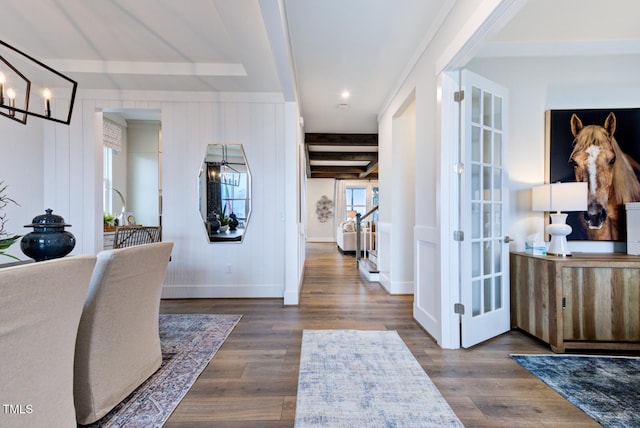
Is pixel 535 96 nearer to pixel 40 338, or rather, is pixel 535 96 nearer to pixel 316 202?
pixel 40 338

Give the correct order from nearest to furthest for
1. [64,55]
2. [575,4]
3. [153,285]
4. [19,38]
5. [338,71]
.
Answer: [153,285]
[575,4]
[19,38]
[64,55]
[338,71]

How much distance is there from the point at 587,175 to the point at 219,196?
3.93 metres

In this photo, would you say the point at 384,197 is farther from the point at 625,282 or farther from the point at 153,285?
the point at 153,285

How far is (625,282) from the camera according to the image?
230cm

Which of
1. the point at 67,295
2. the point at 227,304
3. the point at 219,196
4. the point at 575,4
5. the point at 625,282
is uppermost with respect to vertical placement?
the point at 575,4

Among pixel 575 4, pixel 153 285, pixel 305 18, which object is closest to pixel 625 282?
pixel 575 4

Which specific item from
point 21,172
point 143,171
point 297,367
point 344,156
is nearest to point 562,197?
point 297,367

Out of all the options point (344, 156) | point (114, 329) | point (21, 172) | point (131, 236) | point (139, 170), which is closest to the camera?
point (114, 329)

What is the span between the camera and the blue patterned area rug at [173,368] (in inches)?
61.2

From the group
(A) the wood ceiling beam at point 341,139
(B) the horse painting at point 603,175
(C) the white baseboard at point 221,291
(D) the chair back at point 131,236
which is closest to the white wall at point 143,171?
(C) the white baseboard at point 221,291

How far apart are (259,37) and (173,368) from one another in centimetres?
268

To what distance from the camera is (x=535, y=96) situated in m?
2.88

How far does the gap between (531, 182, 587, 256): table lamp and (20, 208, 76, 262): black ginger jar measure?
3.49 m

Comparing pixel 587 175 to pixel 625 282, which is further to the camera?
pixel 587 175
